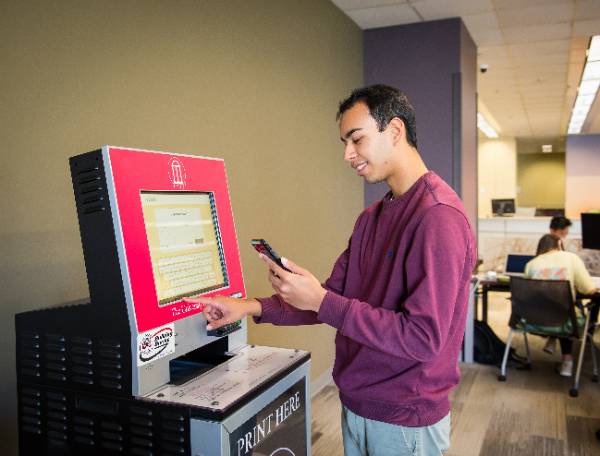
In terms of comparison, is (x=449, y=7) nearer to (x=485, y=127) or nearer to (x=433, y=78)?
(x=433, y=78)

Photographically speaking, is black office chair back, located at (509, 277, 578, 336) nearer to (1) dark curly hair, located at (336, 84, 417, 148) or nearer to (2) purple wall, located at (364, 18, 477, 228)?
(2) purple wall, located at (364, 18, 477, 228)

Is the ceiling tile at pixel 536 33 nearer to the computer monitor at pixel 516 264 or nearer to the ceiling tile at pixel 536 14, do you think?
the ceiling tile at pixel 536 14

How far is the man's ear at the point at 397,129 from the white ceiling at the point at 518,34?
2910mm

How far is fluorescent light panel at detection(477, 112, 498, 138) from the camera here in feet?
32.7

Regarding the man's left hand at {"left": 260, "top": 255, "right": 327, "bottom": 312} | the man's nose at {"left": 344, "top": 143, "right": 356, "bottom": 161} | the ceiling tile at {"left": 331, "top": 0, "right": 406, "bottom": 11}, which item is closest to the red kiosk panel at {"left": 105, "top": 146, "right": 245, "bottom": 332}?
the man's left hand at {"left": 260, "top": 255, "right": 327, "bottom": 312}

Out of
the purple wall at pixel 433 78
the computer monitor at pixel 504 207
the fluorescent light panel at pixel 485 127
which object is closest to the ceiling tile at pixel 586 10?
the purple wall at pixel 433 78

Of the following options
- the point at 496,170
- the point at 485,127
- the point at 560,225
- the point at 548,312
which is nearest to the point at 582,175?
the point at 496,170

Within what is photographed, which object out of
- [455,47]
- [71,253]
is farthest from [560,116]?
[71,253]

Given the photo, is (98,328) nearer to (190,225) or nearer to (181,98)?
(190,225)

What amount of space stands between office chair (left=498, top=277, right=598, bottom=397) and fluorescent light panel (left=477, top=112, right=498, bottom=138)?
19.6ft

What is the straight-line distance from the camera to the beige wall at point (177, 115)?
1.58 metres

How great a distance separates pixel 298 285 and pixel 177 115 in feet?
4.26

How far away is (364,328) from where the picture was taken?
1.23 meters

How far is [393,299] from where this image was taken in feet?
4.35
